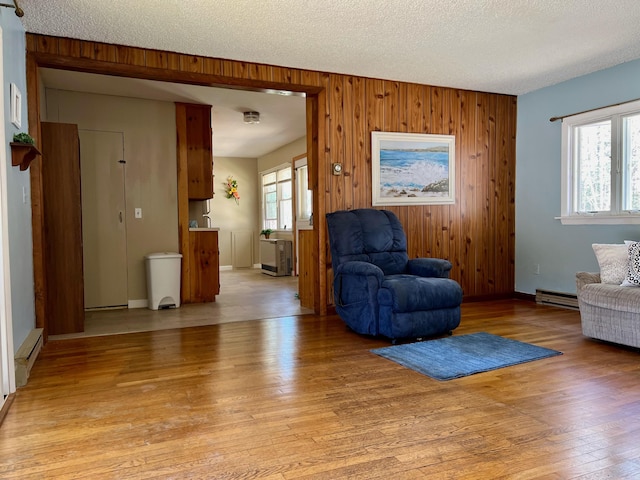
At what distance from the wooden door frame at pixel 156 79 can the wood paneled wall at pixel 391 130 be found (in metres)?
0.01

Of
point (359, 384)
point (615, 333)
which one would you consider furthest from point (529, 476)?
point (615, 333)

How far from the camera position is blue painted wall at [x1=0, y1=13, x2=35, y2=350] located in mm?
2881

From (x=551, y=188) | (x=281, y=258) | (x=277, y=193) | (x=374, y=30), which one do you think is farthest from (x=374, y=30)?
(x=277, y=193)

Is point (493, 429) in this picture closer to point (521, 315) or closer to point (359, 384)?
point (359, 384)

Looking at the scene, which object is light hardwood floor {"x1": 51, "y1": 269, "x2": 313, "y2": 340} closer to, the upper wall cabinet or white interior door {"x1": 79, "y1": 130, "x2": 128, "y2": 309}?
white interior door {"x1": 79, "y1": 130, "x2": 128, "y2": 309}

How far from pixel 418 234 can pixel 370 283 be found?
→ 1747mm

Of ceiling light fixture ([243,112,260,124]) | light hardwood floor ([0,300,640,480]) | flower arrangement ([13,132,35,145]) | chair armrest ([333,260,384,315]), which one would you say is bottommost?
light hardwood floor ([0,300,640,480])

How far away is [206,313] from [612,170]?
441 cm

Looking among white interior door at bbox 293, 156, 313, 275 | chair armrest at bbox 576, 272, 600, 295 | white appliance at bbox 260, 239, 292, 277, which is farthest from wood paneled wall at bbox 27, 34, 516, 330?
white appliance at bbox 260, 239, 292, 277

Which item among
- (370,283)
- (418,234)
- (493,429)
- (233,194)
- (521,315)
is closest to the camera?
(493,429)

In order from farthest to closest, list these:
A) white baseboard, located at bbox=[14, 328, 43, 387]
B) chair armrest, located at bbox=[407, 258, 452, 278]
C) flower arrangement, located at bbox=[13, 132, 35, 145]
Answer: chair armrest, located at bbox=[407, 258, 452, 278], flower arrangement, located at bbox=[13, 132, 35, 145], white baseboard, located at bbox=[14, 328, 43, 387]

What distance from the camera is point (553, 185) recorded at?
5.34m

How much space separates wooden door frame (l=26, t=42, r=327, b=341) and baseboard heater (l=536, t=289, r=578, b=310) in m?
2.56

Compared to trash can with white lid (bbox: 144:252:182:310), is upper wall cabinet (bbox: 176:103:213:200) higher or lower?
higher
